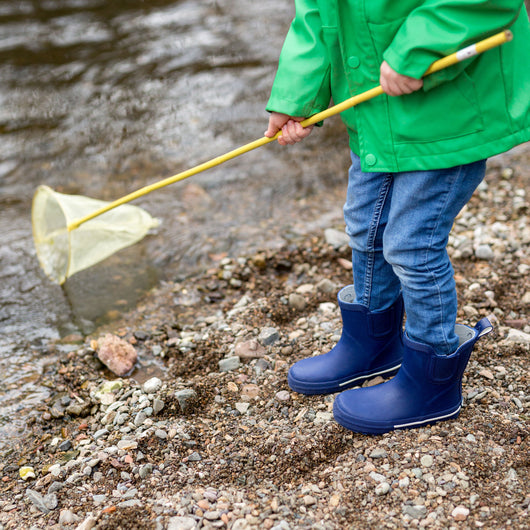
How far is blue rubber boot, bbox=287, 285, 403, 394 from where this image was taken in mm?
2391

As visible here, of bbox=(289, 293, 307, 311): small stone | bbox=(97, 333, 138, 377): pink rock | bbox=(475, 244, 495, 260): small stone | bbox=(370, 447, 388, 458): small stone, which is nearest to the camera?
bbox=(370, 447, 388, 458): small stone

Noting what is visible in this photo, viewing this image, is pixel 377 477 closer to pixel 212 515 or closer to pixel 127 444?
pixel 212 515

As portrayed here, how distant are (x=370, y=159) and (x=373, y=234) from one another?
336 mm

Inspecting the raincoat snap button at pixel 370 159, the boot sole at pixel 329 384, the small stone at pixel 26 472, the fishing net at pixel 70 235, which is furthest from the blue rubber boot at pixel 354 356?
the fishing net at pixel 70 235

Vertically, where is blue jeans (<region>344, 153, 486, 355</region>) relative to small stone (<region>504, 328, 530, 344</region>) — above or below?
above

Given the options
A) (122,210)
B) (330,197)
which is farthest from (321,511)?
(330,197)

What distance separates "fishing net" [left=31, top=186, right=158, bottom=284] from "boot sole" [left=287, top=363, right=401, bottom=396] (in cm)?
159

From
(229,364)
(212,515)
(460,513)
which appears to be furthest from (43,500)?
(460,513)

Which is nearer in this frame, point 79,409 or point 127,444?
point 127,444

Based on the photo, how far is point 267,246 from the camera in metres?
3.83

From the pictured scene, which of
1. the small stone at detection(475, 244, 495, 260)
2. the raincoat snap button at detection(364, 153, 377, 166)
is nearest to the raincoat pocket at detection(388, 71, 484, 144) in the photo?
the raincoat snap button at detection(364, 153, 377, 166)

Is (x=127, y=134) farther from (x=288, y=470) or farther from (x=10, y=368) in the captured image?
(x=288, y=470)

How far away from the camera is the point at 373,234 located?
2.19 meters

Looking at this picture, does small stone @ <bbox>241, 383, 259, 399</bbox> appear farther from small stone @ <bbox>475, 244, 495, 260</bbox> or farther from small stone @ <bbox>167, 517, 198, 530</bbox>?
Result: small stone @ <bbox>475, 244, 495, 260</bbox>
